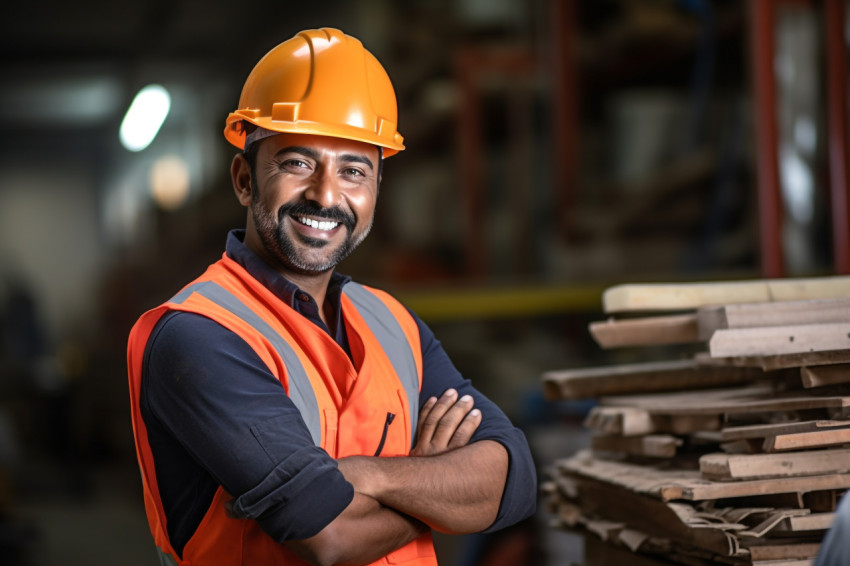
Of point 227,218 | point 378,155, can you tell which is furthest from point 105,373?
point 378,155

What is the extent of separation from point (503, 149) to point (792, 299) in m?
9.49

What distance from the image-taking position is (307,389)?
229cm

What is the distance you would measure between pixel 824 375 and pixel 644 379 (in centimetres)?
66

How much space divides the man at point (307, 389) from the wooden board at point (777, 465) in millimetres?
504

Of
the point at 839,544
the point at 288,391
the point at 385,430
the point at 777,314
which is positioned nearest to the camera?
the point at 839,544

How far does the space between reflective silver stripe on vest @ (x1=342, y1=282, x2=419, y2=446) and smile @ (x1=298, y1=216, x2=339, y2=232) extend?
29 cm

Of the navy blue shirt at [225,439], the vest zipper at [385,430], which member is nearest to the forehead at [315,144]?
the navy blue shirt at [225,439]

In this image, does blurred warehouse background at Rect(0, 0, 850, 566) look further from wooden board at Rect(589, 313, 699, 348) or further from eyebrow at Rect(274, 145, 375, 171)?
eyebrow at Rect(274, 145, 375, 171)

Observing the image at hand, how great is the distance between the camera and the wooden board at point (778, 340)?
2.55 meters

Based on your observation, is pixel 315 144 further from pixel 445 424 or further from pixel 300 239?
pixel 445 424

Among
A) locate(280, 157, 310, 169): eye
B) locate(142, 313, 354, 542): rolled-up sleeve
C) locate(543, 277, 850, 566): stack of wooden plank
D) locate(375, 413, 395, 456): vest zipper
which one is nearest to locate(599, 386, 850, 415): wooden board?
locate(543, 277, 850, 566): stack of wooden plank

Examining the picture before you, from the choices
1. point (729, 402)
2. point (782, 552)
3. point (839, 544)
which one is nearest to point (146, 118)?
point (729, 402)

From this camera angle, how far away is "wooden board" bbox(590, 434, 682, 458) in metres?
2.78

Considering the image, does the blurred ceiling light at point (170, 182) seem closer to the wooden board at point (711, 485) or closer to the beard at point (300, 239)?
the beard at point (300, 239)
